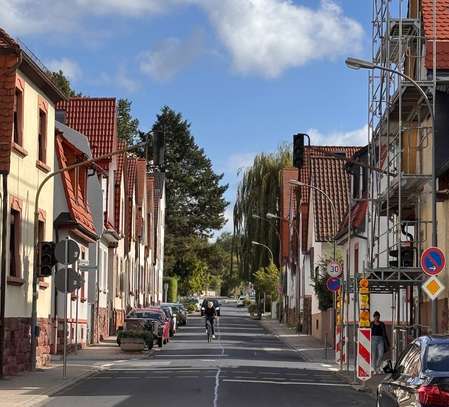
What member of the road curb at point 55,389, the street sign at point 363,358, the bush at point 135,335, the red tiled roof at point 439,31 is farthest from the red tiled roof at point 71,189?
the street sign at point 363,358

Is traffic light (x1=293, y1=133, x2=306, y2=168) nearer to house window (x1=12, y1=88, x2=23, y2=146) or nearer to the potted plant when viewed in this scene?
house window (x1=12, y1=88, x2=23, y2=146)

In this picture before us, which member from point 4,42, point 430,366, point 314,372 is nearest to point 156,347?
point 314,372

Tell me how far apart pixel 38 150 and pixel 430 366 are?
18.8 m

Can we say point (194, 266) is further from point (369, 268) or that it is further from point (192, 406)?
point (192, 406)

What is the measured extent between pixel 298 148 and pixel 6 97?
683 cm

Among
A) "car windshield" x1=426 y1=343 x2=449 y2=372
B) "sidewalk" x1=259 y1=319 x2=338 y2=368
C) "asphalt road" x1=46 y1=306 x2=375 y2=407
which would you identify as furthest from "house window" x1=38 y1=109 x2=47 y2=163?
"car windshield" x1=426 y1=343 x2=449 y2=372

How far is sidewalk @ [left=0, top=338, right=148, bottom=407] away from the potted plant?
32cm

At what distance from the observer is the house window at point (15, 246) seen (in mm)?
25969

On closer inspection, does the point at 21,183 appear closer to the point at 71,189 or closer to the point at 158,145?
the point at 158,145

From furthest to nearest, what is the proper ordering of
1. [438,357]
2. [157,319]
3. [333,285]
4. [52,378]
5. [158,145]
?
1. [157,319]
2. [333,285]
3. [158,145]
4. [52,378]
5. [438,357]

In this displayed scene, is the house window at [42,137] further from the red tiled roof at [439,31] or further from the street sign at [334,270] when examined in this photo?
the red tiled roof at [439,31]

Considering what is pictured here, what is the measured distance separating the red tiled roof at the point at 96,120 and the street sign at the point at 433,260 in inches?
1122

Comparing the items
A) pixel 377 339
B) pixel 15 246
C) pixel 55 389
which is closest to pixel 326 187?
pixel 377 339

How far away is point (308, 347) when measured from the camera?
148ft
